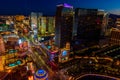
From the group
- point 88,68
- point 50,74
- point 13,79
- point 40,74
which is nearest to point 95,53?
point 88,68

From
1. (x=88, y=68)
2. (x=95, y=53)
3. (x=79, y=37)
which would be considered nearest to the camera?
(x=88, y=68)

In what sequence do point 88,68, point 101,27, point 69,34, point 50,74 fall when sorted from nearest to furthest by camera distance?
point 50,74 < point 88,68 < point 69,34 < point 101,27

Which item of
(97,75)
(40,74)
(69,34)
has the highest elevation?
(69,34)

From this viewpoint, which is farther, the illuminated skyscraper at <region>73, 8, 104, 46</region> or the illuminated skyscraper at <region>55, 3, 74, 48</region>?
the illuminated skyscraper at <region>73, 8, 104, 46</region>

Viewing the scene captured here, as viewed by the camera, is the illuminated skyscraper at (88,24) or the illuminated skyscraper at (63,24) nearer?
the illuminated skyscraper at (63,24)

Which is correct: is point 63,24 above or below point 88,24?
above

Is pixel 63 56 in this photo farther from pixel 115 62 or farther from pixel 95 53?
pixel 115 62

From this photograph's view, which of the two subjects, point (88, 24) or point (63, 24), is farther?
point (88, 24)

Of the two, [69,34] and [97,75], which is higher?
[69,34]
